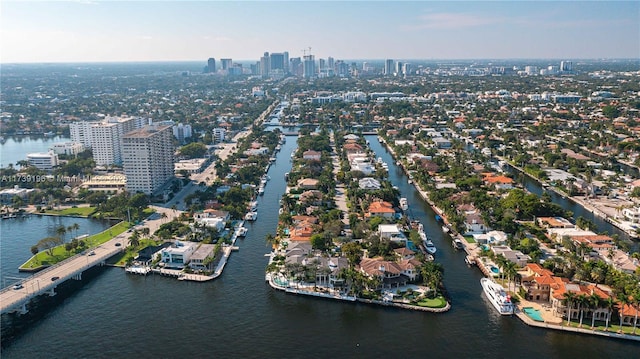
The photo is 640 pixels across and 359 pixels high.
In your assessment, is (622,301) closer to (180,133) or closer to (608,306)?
(608,306)

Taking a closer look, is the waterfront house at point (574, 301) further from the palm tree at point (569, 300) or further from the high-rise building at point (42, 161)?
the high-rise building at point (42, 161)

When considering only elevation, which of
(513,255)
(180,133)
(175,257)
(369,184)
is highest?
(180,133)

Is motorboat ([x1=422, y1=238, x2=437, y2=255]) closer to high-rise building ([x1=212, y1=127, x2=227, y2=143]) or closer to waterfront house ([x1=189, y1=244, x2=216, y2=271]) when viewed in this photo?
waterfront house ([x1=189, y1=244, x2=216, y2=271])

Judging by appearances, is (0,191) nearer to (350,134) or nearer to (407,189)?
(407,189)

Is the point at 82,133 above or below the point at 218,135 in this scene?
above

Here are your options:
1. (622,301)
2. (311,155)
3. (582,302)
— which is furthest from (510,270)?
(311,155)

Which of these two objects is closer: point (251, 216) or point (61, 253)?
point (61, 253)

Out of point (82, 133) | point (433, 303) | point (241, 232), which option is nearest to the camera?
point (433, 303)
